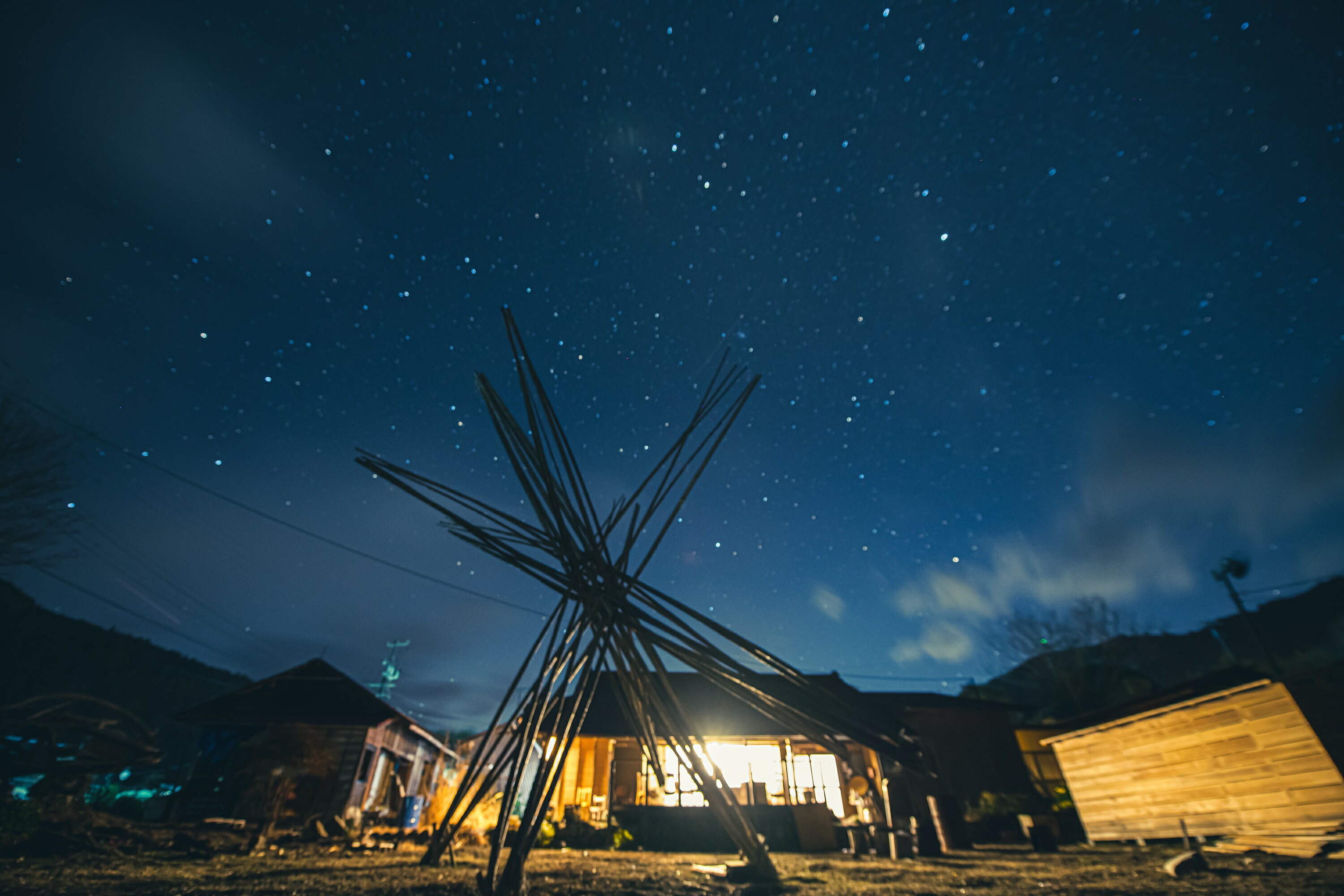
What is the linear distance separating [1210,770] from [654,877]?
11.1 m

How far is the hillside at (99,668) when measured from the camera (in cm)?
2427

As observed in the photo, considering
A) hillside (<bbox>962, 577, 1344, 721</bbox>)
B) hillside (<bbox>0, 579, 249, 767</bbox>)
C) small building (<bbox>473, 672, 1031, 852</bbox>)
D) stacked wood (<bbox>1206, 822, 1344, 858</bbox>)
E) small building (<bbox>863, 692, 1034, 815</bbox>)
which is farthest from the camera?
hillside (<bbox>0, 579, 249, 767</bbox>)

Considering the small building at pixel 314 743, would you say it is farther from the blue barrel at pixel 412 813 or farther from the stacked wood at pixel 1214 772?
the stacked wood at pixel 1214 772

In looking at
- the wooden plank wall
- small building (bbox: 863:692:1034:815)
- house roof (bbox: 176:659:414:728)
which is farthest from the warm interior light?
house roof (bbox: 176:659:414:728)

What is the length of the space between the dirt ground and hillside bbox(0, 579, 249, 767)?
22.8m

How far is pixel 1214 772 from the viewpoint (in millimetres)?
9336

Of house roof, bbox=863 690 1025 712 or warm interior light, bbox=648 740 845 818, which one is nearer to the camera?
warm interior light, bbox=648 740 845 818

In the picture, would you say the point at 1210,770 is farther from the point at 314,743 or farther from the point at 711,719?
the point at 314,743

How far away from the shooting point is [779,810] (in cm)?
1026

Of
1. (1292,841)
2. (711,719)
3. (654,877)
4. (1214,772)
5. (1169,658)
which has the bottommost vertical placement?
(654,877)

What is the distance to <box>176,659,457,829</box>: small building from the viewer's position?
14.8m

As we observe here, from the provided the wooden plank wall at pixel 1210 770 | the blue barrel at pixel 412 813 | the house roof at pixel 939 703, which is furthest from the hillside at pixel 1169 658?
the blue barrel at pixel 412 813

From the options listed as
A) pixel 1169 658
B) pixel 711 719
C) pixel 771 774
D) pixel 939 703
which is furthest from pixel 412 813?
pixel 1169 658

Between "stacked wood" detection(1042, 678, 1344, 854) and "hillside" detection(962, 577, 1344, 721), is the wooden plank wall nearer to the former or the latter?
"stacked wood" detection(1042, 678, 1344, 854)
